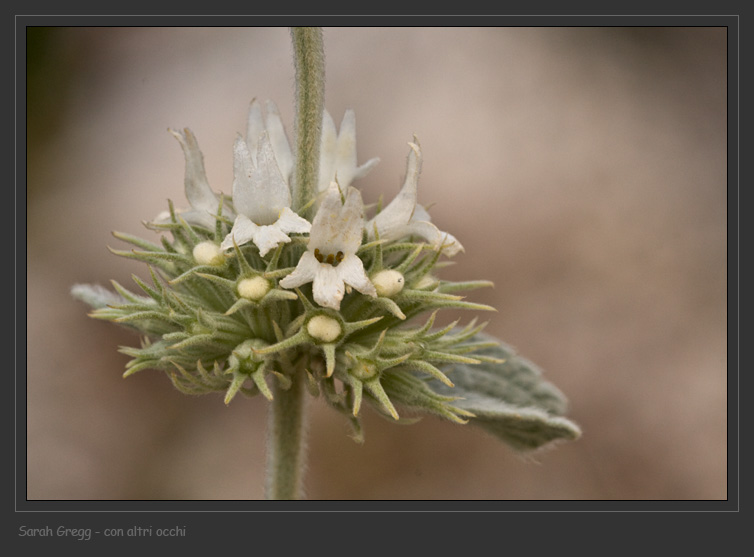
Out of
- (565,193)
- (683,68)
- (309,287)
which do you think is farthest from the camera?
(683,68)

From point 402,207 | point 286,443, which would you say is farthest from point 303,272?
point 286,443

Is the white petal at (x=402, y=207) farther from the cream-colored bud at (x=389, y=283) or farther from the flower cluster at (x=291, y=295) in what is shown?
the cream-colored bud at (x=389, y=283)

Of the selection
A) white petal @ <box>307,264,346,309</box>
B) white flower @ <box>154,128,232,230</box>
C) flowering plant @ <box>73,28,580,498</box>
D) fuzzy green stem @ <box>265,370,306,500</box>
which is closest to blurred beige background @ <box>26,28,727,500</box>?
fuzzy green stem @ <box>265,370,306,500</box>

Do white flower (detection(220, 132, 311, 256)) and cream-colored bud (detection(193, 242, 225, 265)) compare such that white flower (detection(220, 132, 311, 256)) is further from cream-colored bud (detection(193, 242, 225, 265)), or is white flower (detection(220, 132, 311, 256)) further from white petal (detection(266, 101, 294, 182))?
white petal (detection(266, 101, 294, 182))

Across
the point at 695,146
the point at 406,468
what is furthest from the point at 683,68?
the point at 406,468

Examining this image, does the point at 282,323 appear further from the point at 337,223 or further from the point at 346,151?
the point at 346,151

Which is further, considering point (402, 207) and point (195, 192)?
point (195, 192)

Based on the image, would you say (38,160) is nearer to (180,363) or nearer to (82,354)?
(82,354)
